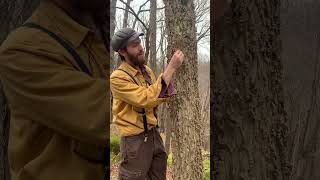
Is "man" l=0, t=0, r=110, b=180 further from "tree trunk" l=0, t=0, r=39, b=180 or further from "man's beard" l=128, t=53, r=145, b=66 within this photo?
"man's beard" l=128, t=53, r=145, b=66

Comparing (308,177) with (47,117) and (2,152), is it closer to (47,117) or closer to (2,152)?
(47,117)

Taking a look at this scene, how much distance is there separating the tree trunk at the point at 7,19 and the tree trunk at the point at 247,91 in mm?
271

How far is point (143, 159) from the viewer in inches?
60.4

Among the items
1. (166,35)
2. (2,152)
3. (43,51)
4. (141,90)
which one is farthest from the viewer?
(166,35)

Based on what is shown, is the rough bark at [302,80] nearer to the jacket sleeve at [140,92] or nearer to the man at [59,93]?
the man at [59,93]

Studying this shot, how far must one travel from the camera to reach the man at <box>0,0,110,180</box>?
0.45 metres

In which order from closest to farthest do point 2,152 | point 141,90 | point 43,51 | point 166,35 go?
1. point 43,51
2. point 2,152
3. point 141,90
4. point 166,35

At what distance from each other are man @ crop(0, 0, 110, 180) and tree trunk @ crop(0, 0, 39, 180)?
0.07m

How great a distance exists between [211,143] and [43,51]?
0.23m

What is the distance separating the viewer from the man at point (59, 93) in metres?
0.45

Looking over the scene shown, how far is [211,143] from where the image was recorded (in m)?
0.48

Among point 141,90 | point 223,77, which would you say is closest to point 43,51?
point 223,77

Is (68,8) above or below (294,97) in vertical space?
above

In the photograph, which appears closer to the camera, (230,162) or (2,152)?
(230,162)
